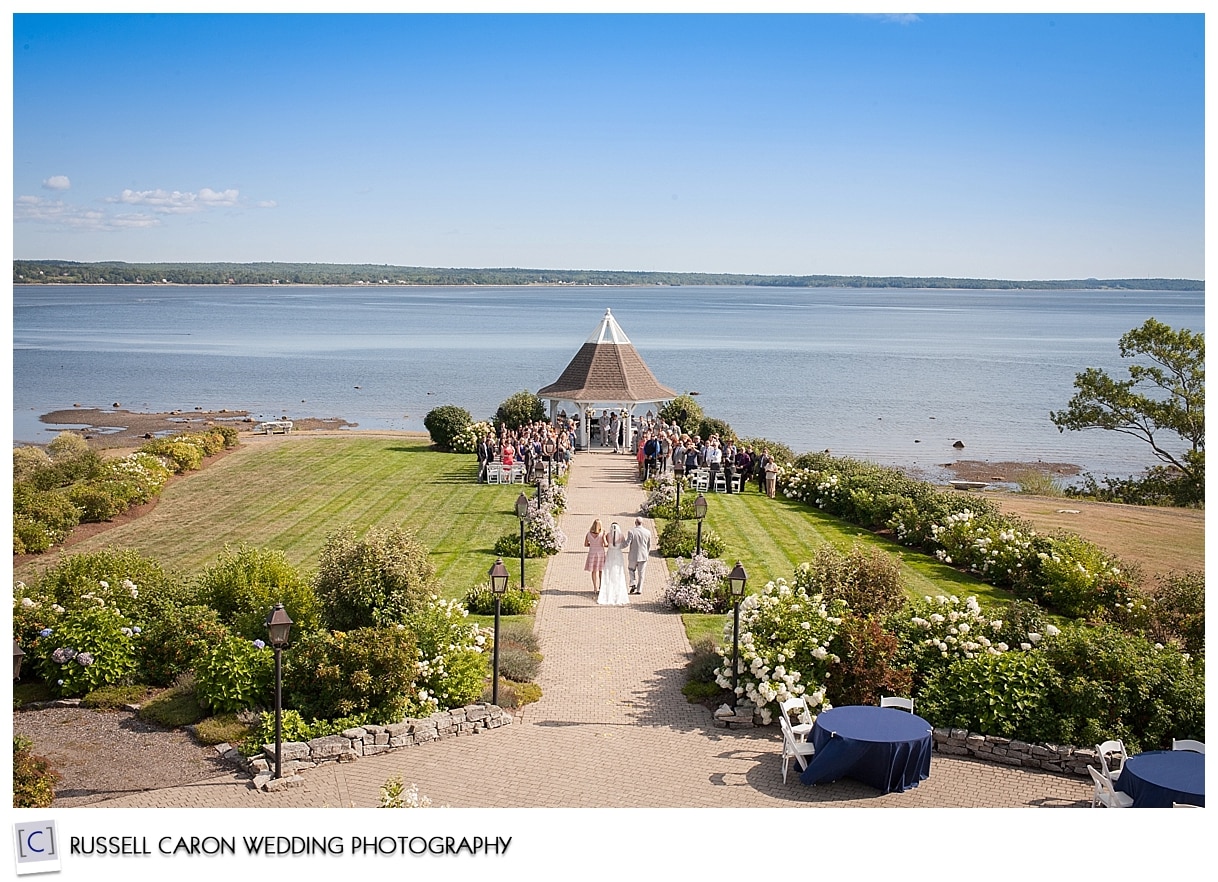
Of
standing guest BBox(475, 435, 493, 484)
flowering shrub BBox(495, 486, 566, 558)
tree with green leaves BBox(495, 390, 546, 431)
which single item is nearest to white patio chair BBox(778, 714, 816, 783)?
flowering shrub BBox(495, 486, 566, 558)

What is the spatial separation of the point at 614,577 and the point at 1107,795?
8476 millimetres

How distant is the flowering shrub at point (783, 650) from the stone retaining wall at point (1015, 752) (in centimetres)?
128

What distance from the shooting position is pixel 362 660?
11.9 m

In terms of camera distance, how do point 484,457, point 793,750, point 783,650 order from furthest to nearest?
point 484,457, point 783,650, point 793,750

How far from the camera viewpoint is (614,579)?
17062mm

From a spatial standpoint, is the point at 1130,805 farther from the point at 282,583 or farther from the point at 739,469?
the point at 739,469

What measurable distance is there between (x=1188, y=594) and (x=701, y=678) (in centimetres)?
677

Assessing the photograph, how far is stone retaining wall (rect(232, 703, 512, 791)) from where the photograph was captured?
35.3 feet

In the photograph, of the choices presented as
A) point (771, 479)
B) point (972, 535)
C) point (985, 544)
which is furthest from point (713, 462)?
point (985, 544)

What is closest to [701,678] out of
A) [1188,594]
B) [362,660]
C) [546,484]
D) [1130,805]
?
[362,660]

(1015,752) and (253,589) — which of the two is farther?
(253,589)

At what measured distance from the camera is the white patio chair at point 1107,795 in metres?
9.66

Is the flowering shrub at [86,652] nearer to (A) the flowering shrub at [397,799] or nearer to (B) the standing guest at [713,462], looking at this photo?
(A) the flowering shrub at [397,799]
